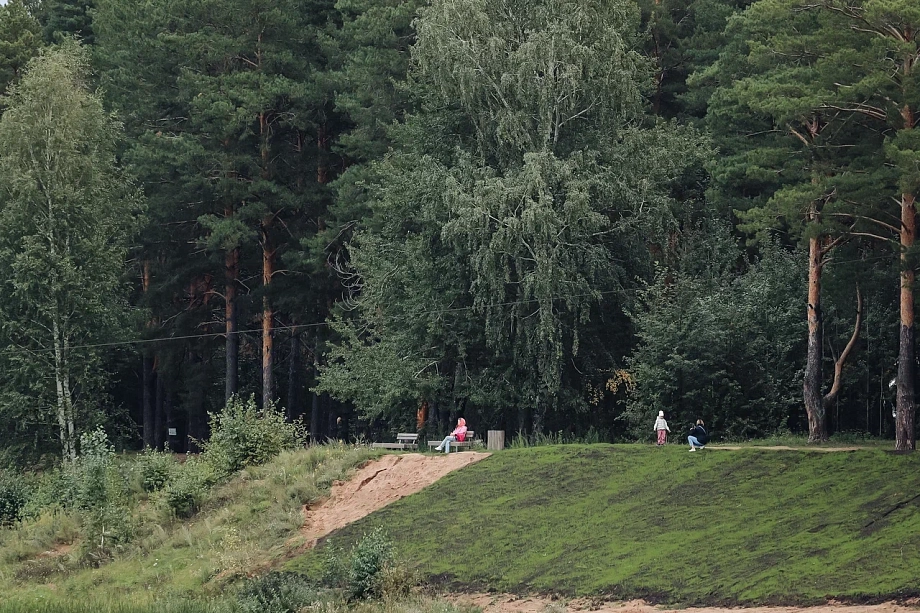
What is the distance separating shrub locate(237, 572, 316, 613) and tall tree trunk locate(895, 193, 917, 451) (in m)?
14.5

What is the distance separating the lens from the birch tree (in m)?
53.9

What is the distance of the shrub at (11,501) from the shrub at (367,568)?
1819cm

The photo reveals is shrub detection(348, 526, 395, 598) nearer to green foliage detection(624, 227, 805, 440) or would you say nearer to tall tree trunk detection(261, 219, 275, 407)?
green foliage detection(624, 227, 805, 440)

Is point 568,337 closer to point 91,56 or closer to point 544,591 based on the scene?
A: point 544,591

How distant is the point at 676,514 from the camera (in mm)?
30484

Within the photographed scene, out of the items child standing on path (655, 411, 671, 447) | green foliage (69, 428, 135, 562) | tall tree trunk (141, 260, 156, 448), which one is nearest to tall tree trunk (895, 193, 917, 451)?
child standing on path (655, 411, 671, 447)

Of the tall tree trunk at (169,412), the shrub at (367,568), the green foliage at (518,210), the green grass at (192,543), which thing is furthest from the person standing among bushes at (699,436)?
the tall tree trunk at (169,412)

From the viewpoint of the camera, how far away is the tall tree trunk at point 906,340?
1294 inches

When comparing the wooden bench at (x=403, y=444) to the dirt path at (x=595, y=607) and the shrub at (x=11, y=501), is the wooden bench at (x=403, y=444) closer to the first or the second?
A: the shrub at (x=11, y=501)

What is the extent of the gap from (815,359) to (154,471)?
67.0 feet

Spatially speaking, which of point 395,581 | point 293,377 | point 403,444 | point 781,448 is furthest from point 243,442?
point 293,377

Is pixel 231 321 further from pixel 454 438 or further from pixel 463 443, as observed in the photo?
Result: pixel 463 443

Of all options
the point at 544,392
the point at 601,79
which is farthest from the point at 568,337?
the point at 601,79

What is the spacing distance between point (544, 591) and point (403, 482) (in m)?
10.0
